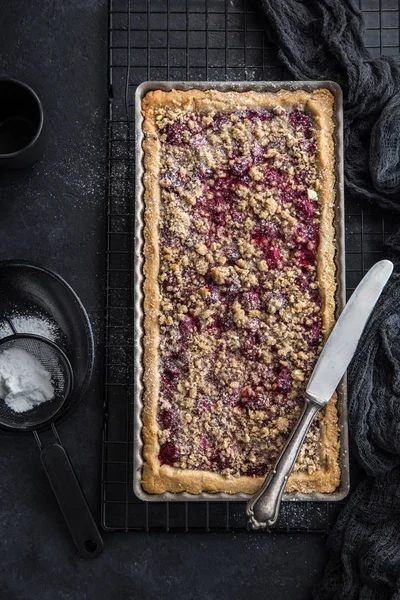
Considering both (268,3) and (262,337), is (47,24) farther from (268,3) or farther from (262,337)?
(262,337)

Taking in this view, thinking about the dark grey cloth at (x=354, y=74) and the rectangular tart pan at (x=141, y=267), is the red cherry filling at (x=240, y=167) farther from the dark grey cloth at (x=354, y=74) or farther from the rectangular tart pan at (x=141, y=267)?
the dark grey cloth at (x=354, y=74)

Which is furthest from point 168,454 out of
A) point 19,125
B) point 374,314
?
point 19,125

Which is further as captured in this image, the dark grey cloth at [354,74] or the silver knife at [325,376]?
the dark grey cloth at [354,74]

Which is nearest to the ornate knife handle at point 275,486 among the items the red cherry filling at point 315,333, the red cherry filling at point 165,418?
the red cherry filling at point 315,333

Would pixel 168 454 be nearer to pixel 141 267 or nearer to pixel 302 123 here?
pixel 141 267

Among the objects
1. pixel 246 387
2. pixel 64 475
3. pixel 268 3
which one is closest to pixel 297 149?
pixel 268 3

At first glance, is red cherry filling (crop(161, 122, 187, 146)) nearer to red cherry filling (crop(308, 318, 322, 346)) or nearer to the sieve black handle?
red cherry filling (crop(308, 318, 322, 346))
